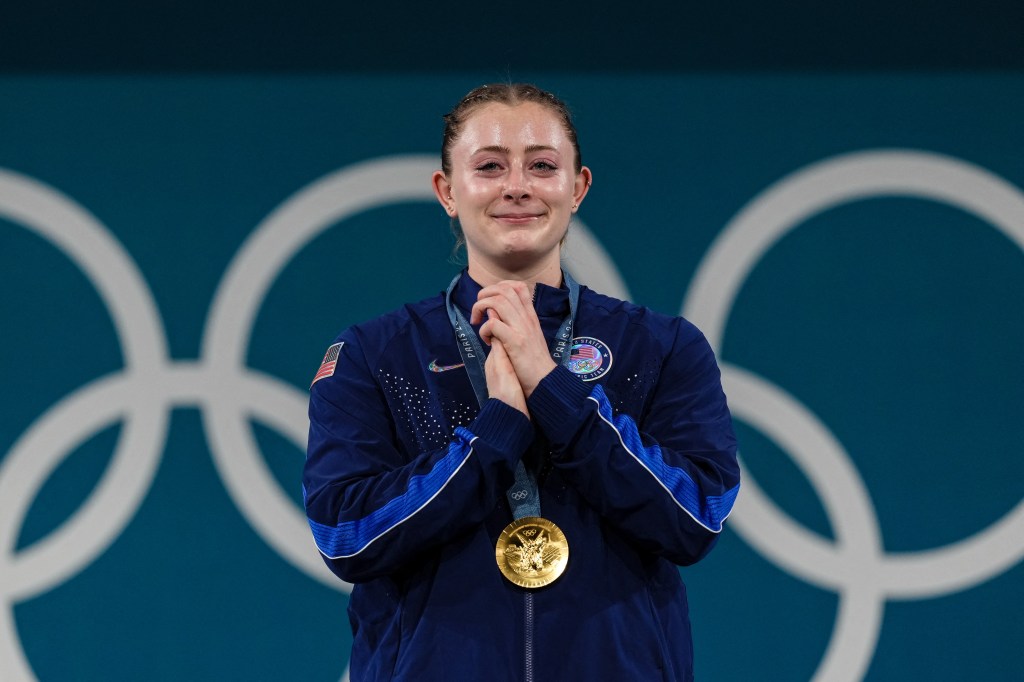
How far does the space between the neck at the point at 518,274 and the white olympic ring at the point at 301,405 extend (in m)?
1.40

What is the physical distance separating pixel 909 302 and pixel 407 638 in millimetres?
2229

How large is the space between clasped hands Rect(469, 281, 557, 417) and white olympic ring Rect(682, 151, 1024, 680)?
170cm

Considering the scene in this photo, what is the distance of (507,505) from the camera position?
68.5 inches

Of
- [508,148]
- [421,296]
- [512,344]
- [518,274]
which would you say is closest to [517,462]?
[512,344]

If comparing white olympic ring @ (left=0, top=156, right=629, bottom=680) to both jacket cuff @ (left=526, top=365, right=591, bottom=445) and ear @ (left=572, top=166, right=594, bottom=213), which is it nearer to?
ear @ (left=572, top=166, right=594, bottom=213)

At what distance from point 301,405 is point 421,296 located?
481mm

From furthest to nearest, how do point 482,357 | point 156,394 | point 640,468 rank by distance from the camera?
1. point 156,394
2. point 482,357
3. point 640,468

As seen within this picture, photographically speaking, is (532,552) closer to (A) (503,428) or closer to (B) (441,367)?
(A) (503,428)

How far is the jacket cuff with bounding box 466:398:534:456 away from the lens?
5.44ft

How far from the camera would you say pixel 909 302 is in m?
3.42

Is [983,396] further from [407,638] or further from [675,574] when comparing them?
[407,638]

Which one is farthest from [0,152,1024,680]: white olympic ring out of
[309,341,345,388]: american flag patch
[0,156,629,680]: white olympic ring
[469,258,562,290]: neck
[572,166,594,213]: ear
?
[309,341,345,388]: american flag patch

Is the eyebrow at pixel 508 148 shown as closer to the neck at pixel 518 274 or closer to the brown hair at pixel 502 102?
the brown hair at pixel 502 102

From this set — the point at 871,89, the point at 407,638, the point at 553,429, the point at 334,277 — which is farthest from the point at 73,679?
the point at 871,89
